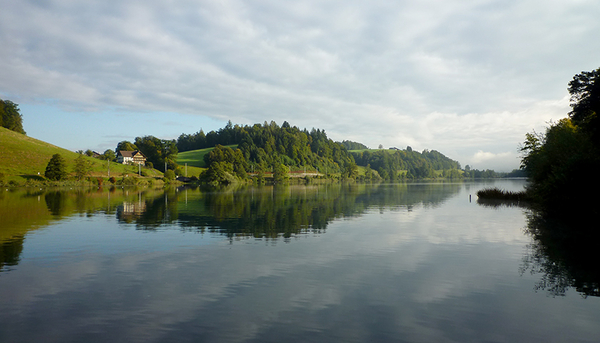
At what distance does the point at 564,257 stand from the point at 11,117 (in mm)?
200107

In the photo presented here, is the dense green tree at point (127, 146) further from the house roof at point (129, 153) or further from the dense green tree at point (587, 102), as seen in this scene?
the dense green tree at point (587, 102)

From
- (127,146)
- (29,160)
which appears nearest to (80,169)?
(29,160)

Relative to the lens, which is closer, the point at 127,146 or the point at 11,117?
the point at 11,117

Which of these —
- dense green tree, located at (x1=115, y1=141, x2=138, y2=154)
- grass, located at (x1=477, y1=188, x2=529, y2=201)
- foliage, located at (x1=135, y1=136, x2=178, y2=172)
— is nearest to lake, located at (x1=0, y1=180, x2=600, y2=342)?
grass, located at (x1=477, y1=188, x2=529, y2=201)

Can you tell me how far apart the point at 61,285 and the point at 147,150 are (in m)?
171

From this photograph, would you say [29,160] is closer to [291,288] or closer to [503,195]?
[503,195]

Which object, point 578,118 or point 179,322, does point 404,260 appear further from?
point 578,118

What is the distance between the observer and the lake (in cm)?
974

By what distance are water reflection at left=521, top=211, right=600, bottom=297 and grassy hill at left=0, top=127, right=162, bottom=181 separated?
11924cm

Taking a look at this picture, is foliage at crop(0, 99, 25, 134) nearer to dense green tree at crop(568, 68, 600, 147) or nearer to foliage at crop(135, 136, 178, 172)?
foliage at crop(135, 136, 178, 172)

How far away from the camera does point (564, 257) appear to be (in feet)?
60.6

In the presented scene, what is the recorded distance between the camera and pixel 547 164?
128 feet

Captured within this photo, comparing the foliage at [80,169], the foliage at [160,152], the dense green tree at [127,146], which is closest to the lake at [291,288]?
the foliage at [80,169]

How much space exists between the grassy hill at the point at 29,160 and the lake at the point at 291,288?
341 feet
